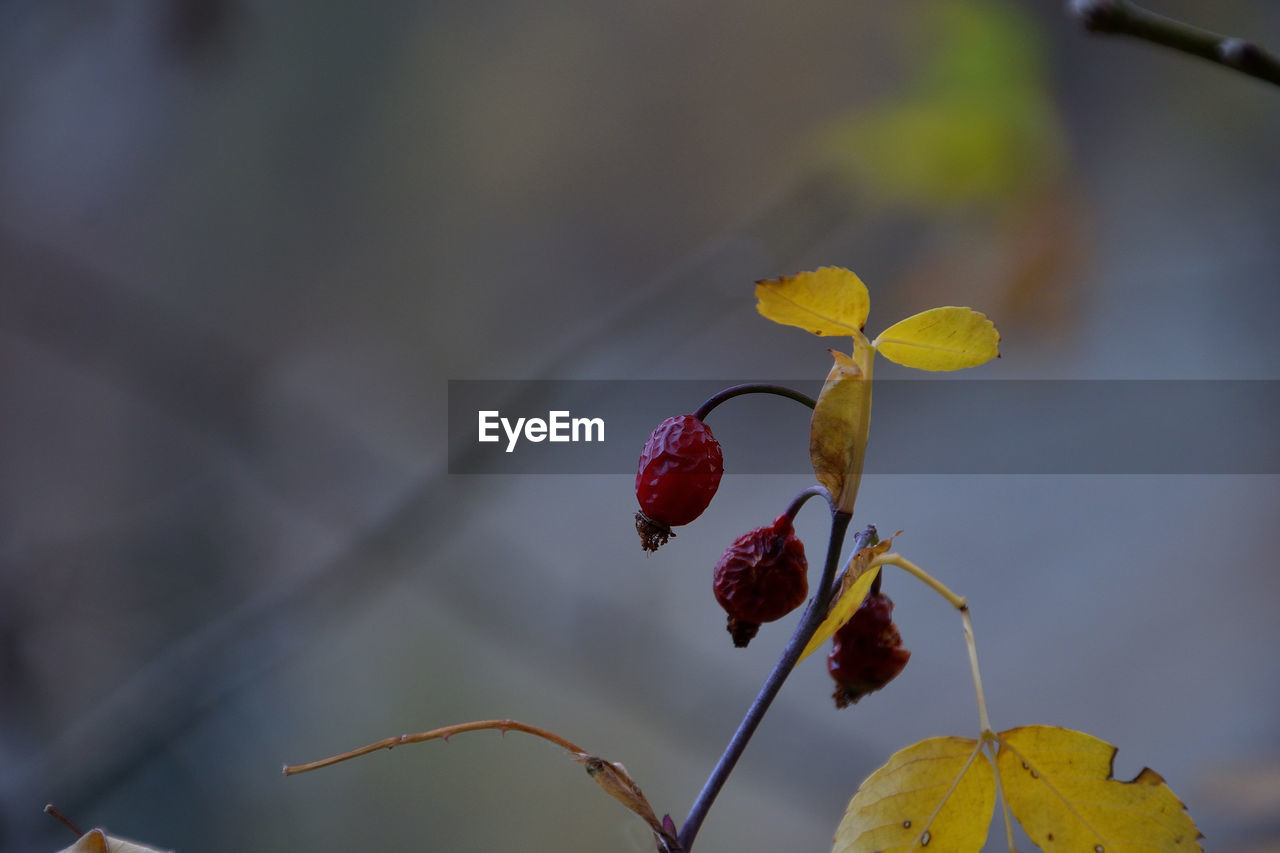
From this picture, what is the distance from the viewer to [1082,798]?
0.25 metres

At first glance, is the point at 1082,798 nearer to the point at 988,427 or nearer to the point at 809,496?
the point at 809,496

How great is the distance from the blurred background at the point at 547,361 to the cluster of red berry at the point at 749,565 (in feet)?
2.01

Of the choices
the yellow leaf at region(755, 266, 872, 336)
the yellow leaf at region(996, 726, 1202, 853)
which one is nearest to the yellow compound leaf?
the yellow leaf at region(996, 726, 1202, 853)

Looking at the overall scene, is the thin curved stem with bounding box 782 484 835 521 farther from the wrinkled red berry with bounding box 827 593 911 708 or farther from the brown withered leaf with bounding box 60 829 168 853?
the brown withered leaf with bounding box 60 829 168 853

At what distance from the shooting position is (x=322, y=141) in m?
1.25

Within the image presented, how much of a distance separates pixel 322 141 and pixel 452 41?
9.2 inches

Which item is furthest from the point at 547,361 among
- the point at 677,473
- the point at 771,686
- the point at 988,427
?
the point at 771,686

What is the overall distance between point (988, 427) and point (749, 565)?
0.89 meters

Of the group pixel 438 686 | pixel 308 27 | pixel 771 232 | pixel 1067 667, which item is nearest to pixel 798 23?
pixel 771 232

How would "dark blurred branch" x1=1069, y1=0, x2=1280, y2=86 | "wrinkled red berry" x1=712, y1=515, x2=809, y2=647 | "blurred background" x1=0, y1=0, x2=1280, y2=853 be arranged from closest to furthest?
"dark blurred branch" x1=1069, y1=0, x2=1280, y2=86, "wrinkled red berry" x1=712, y1=515, x2=809, y2=647, "blurred background" x1=0, y1=0, x2=1280, y2=853

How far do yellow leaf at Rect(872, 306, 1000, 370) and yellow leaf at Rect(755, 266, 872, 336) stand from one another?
0.04 ft

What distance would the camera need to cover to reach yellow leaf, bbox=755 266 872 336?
222 millimetres

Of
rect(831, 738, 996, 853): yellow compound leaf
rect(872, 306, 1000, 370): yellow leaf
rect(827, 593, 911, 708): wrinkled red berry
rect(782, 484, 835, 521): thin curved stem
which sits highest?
rect(872, 306, 1000, 370): yellow leaf

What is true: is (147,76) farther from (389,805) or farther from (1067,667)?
(1067,667)
